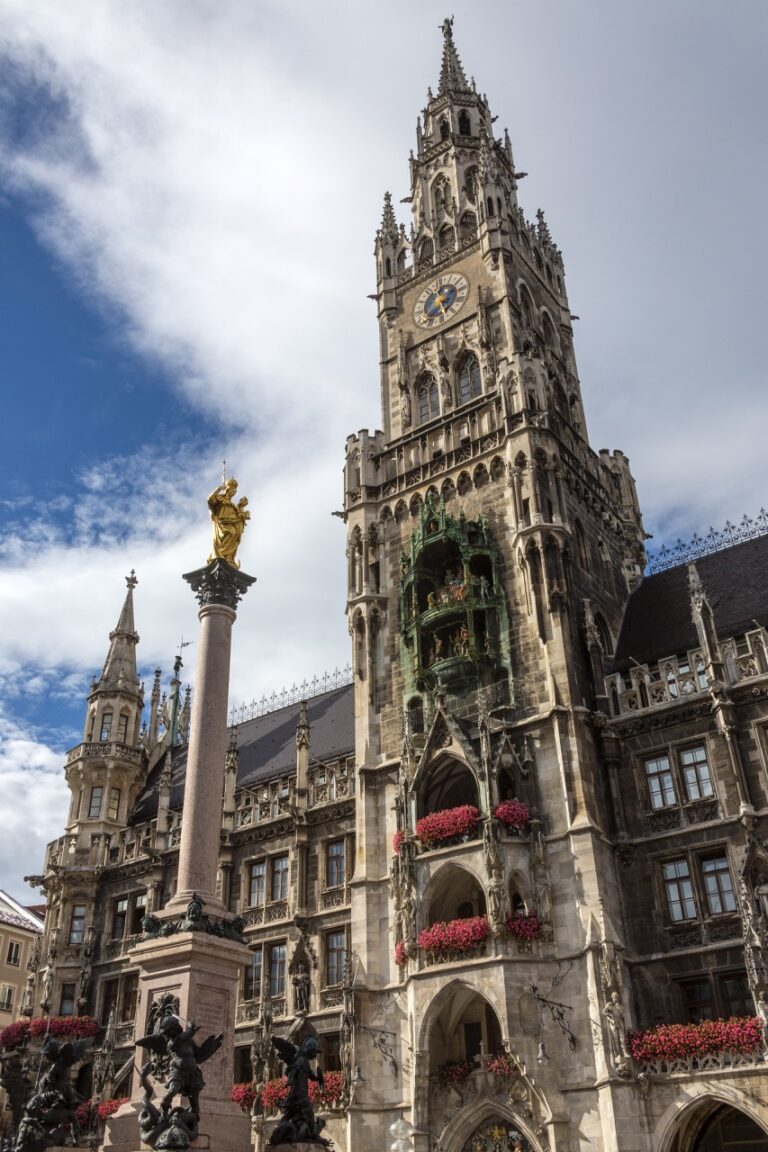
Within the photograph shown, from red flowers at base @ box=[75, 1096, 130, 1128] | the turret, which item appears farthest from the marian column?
the turret

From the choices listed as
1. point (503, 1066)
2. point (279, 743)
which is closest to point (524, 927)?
point (503, 1066)

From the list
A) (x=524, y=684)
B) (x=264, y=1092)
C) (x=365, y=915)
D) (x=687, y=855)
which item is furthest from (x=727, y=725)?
(x=264, y=1092)

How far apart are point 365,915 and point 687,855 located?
9.30 metres

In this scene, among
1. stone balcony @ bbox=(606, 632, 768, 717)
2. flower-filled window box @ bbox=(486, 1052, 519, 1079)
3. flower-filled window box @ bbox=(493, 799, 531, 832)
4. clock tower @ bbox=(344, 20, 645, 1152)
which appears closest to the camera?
flower-filled window box @ bbox=(486, 1052, 519, 1079)

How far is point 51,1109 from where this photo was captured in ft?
69.7

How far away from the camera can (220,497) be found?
27.0m

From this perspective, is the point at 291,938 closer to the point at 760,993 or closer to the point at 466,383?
the point at 760,993

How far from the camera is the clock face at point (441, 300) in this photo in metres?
41.1

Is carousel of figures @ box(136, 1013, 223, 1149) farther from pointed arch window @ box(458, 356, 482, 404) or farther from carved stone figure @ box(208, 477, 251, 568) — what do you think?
pointed arch window @ box(458, 356, 482, 404)

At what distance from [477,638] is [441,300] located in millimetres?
16237

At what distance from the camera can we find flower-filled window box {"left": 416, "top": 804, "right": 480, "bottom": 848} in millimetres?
28250

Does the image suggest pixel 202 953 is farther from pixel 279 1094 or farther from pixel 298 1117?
pixel 279 1094

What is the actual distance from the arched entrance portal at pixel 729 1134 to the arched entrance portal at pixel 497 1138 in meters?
4.09

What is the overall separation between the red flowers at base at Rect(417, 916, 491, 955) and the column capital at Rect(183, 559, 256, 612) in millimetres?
10183
